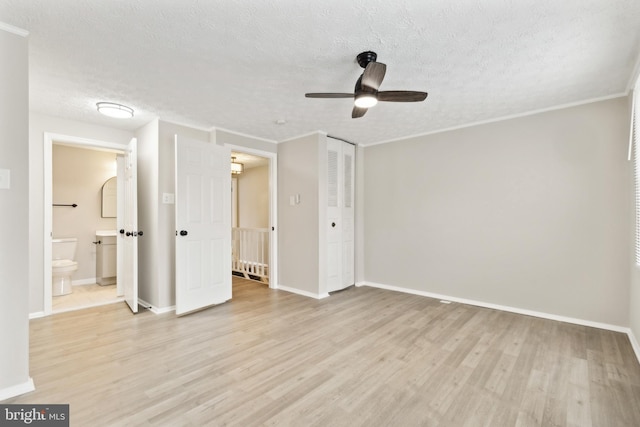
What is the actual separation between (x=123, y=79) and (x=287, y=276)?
10.6 ft

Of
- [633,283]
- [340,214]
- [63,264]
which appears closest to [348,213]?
[340,214]

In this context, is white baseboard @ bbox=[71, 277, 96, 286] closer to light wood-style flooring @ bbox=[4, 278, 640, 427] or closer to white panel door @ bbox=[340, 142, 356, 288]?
light wood-style flooring @ bbox=[4, 278, 640, 427]

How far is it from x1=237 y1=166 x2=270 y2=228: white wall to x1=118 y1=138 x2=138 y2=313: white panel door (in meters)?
2.83

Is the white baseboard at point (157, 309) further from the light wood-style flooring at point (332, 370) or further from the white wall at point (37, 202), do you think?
the white wall at point (37, 202)

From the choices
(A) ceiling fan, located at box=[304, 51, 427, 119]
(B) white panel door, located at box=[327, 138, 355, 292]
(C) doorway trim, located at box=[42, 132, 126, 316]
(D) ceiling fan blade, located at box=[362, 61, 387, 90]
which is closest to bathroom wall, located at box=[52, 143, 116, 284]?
(C) doorway trim, located at box=[42, 132, 126, 316]

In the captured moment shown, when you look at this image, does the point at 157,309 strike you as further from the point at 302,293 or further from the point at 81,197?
the point at 81,197

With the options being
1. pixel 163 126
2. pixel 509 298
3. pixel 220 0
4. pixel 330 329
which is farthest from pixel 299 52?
pixel 509 298

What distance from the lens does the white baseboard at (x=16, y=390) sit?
1829 mm

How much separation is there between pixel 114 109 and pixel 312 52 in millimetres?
2303

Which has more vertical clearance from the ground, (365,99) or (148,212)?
(365,99)

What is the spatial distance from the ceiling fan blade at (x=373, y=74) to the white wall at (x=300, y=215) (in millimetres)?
2101

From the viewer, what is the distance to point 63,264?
165 inches

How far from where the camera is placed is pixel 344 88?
2.68 meters

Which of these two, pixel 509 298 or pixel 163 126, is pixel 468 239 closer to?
pixel 509 298
